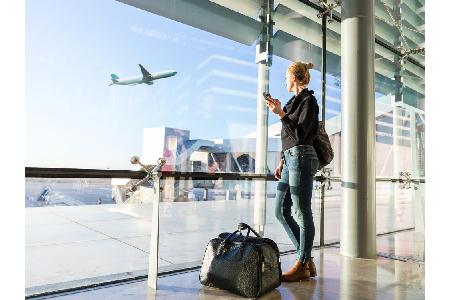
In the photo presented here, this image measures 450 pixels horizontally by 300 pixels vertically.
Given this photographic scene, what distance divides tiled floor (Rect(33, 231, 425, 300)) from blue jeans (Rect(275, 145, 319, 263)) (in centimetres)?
27

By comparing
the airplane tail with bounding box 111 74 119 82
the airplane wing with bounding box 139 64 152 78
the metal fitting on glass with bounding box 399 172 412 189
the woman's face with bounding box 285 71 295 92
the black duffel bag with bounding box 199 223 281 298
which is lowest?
the black duffel bag with bounding box 199 223 281 298

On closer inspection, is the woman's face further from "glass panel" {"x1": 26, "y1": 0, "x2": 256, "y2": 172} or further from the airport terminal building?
"glass panel" {"x1": 26, "y1": 0, "x2": 256, "y2": 172}

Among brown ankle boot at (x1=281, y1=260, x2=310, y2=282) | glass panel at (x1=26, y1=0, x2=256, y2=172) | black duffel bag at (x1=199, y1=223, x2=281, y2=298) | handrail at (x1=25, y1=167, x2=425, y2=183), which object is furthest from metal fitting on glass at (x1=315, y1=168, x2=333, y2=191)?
black duffel bag at (x1=199, y1=223, x2=281, y2=298)

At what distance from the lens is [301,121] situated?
2.35m

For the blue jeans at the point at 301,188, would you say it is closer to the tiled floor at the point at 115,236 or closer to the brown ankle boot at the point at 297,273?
the brown ankle boot at the point at 297,273

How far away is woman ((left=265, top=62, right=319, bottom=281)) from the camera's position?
2363 mm

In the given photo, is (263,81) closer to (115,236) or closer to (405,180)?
(405,180)

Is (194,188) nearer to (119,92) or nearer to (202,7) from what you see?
(119,92)

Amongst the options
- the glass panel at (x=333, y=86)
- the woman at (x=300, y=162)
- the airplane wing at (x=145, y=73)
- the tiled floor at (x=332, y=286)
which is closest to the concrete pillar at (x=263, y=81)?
the tiled floor at (x=332, y=286)

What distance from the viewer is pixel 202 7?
3561 mm

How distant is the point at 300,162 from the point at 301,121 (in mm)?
283
